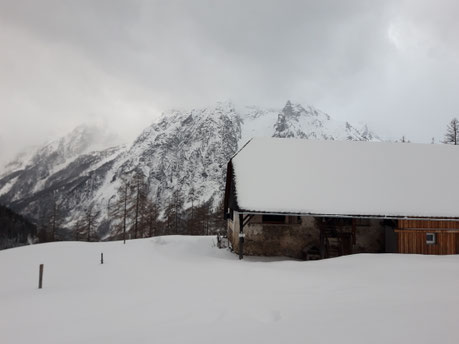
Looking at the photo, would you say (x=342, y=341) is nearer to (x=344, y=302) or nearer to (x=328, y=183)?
(x=344, y=302)

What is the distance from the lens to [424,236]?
53.6 feet

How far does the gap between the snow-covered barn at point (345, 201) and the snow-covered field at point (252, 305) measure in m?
3.22

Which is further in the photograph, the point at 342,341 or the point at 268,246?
the point at 268,246

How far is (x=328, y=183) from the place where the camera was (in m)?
18.2

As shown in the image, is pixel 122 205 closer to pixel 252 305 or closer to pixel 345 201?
pixel 345 201

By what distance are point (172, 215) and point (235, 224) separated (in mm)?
27924

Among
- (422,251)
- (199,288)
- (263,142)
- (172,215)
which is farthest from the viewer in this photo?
(172,215)

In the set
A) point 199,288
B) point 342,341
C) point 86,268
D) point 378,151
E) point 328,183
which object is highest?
point 378,151

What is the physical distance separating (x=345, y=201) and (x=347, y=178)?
2440 mm

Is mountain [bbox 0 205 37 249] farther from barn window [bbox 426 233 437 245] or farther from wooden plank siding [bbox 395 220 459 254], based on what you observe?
barn window [bbox 426 233 437 245]

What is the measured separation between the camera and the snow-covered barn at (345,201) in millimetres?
16281

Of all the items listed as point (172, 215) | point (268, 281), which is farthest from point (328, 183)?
point (172, 215)

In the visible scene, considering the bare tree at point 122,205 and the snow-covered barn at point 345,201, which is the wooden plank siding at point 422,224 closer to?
the snow-covered barn at point 345,201

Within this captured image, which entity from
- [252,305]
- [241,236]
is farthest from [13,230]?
[252,305]
